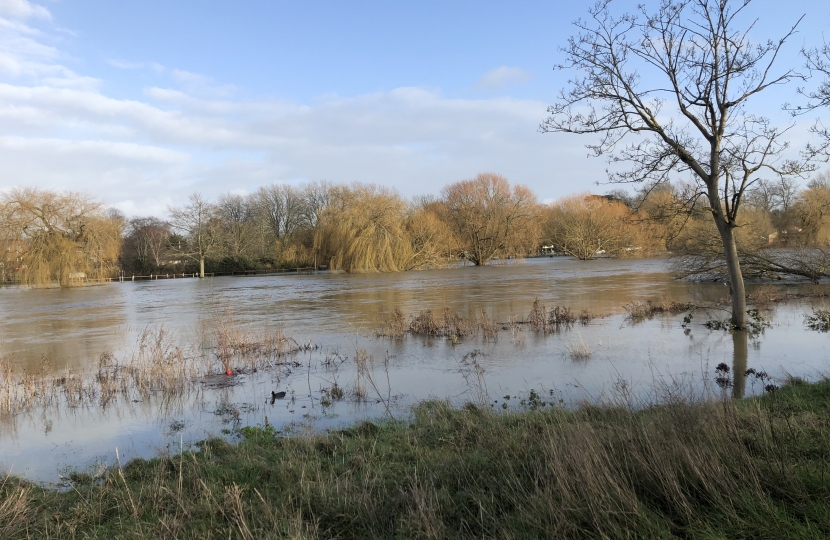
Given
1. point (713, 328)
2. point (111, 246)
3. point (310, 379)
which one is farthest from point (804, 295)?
point (111, 246)

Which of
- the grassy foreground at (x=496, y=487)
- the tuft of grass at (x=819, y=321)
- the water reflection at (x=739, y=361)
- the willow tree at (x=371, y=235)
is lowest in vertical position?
the water reflection at (x=739, y=361)

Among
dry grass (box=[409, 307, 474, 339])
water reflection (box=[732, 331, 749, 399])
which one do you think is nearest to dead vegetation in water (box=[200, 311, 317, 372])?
dry grass (box=[409, 307, 474, 339])

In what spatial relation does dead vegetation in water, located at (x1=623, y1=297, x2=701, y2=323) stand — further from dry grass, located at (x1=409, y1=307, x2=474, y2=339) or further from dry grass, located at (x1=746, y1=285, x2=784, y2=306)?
dry grass, located at (x1=409, y1=307, x2=474, y2=339)

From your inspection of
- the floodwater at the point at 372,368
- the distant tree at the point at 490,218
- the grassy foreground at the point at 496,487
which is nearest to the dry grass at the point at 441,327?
the floodwater at the point at 372,368

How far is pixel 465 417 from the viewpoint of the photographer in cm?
620

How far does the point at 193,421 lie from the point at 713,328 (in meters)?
12.3

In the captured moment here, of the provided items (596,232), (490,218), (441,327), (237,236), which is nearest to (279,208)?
(237,236)

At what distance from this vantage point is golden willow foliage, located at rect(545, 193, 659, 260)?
7256cm

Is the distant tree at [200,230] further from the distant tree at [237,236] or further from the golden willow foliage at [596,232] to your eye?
the golden willow foliage at [596,232]

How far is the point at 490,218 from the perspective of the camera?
68062mm

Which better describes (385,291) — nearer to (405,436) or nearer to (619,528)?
(405,436)

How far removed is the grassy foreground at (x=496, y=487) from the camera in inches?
120

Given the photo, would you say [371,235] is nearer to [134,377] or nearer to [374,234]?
[374,234]

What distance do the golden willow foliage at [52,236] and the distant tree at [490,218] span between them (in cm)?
3941
